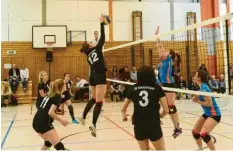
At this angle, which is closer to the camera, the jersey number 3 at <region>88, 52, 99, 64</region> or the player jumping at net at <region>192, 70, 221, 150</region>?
the player jumping at net at <region>192, 70, 221, 150</region>

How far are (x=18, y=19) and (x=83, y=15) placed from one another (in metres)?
3.75

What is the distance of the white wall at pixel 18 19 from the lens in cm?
1642

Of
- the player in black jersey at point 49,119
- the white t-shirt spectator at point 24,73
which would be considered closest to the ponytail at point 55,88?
the player in black jersey at point 49,119

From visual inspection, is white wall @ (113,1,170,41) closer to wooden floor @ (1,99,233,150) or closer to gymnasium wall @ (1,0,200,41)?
gymnasium wall @ (1,0,200,41)

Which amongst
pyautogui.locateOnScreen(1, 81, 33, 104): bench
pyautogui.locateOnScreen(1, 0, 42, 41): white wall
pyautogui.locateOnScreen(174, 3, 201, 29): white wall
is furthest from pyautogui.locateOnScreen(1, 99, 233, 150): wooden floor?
pyautogui.locateOnScreen(174, 3, 201, 29): white wall

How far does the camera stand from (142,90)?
3.25 m

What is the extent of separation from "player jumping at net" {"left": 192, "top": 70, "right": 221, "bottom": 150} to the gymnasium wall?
13.3 meters

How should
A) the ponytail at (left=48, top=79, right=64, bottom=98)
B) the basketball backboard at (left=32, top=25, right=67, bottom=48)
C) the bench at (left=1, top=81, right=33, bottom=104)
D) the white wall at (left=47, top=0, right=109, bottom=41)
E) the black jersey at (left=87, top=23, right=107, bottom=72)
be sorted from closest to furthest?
the ponytail at (left=48, top=79, right=64, bottom=98), the black jersey at (left=87, top=23, right=107, bottom=72), the bench at (left=1, top=81, right=33, bottom=104), the basketball backboard at (left=32, top=25, right=67, bottom=48), the white wall at (left=47, top=0, right=109, bottom=41)

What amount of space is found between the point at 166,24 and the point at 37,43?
8.09 metres

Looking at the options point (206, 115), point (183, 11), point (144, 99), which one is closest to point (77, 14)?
point (183, 11)

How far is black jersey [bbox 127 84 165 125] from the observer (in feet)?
10.5

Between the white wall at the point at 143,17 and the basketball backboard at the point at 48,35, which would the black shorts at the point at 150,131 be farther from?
the white wall at the point at 143,17

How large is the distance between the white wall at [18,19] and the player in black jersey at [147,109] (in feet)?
47.6

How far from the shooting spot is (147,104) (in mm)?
3207
